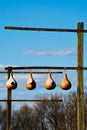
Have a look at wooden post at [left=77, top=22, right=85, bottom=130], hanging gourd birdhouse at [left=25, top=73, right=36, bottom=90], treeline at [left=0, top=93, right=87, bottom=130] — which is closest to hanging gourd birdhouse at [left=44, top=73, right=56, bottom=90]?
hanging gourd birdhouse at [left=25, top=73, right=36, bottom=90]

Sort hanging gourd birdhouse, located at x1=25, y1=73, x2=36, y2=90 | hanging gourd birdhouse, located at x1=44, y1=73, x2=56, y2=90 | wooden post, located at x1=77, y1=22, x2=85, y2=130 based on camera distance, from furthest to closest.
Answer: hanging gourd birdhouse, located at x1=25, y1=73, x2=36, y2=90 → hanging gourd birdhouse, located at x1=44, y1=73, x2=56, y2=90 → wooden post, located at x1=77, y1=22, x2=85, y2=130

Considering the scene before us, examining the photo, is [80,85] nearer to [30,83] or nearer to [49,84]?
[49,84]

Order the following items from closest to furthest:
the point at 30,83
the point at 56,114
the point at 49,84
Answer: the point at 49,84
the point at 30,83
the point at 56,114

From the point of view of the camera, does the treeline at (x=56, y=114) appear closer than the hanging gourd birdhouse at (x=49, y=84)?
No

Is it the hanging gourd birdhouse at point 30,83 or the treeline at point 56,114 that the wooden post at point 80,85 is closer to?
the hanging gourd birdhouse at point 30,83

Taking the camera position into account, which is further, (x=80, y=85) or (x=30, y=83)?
(x=30, y=83)

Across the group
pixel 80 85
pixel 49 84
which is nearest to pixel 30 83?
pixel 49 84

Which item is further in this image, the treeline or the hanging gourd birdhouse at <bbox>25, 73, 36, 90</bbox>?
the treeline

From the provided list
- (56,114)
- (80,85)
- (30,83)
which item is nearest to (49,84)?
(30,83)

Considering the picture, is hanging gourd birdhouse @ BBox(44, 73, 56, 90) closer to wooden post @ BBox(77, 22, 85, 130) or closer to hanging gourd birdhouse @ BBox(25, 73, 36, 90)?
hanging gourd birdhouse @ BBox(25, 73, 36, 90)

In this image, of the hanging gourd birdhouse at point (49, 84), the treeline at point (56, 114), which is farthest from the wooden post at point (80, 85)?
the treeline at point (56, 114)

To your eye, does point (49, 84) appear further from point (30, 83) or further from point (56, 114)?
point (56, 114)

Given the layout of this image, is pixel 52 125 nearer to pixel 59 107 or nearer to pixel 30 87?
pixel 59 107

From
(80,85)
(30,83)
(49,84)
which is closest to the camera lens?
(80,85)
